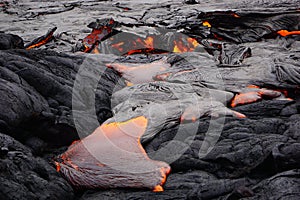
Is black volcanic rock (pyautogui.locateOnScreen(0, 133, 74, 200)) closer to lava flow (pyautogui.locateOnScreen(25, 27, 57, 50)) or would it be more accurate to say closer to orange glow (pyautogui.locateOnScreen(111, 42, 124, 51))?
orange glow (pyautogui.locateOnScreen(111, 42, 124, 51))

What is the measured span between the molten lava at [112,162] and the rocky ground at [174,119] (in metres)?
0.08

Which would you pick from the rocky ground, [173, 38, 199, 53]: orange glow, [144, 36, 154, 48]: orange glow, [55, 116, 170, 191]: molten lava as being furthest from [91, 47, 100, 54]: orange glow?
[55, 116, 170, 191]: molten lava

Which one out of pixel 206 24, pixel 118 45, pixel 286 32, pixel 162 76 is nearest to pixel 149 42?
pixel 118 45

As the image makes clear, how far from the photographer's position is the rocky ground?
96.3 inches

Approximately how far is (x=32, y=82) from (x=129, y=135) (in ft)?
3.85

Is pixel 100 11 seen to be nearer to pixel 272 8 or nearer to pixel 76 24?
pixel 76 24

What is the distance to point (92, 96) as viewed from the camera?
3.72 m

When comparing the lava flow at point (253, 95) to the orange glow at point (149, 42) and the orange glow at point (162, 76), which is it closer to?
the orange glow at point (162, 76)

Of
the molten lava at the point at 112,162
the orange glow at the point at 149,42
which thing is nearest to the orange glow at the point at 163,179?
the molten lava at the point at 112,162

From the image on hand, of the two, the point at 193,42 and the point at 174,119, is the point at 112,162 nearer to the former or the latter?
the point at 174,119

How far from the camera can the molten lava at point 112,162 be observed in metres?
2.70

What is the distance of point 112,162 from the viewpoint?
2.88m

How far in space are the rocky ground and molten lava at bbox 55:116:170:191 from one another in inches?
3.1

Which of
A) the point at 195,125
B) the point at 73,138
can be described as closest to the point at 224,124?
the point at 195,125
